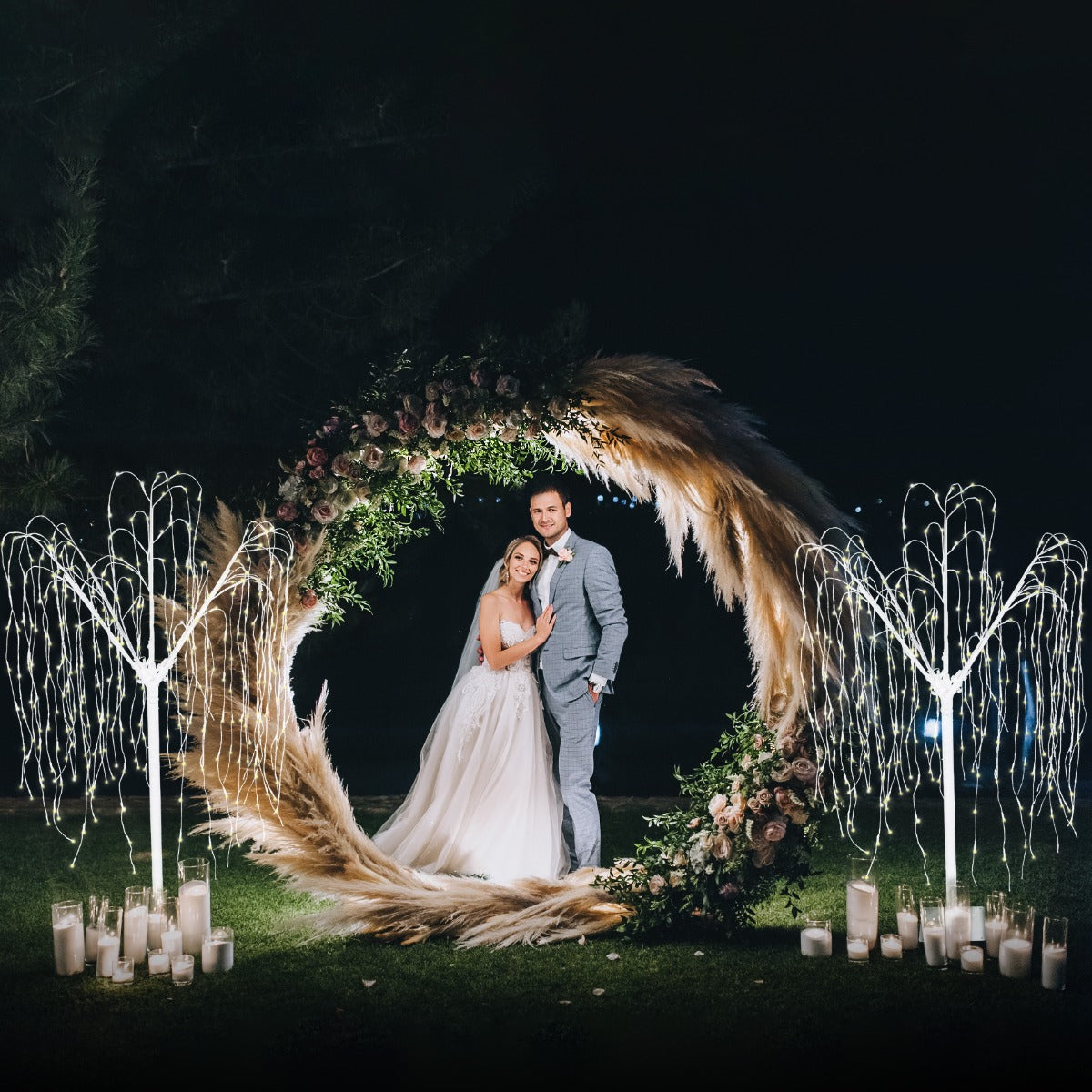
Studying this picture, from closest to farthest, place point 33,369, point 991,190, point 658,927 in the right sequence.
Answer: point 658,927
point 33,369
point 991,190

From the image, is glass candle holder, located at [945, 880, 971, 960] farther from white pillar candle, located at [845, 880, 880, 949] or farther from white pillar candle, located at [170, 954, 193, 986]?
white pillar candle, located at [170, 954, 193, 986]

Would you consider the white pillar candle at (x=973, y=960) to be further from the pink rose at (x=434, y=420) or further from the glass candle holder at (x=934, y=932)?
the pink rose at (x=434, y=420)

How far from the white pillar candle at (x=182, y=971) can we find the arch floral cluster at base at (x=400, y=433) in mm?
1212

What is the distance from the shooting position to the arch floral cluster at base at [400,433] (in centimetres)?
418

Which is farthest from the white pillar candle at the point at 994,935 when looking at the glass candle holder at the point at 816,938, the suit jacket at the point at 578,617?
the suit jacket at the point at 578,617

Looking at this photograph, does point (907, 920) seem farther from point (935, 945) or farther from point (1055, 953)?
point (1055, 953)

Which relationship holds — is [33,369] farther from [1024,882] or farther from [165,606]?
[1024,882]

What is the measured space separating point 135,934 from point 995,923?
249 centimetres

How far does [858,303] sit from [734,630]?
2704 mm

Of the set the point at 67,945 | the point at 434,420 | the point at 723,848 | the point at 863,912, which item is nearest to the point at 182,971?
the point at 67,945

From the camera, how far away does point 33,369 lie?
4.76 m

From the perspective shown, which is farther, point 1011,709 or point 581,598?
point 1011,709

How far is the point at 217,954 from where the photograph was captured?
366 cm

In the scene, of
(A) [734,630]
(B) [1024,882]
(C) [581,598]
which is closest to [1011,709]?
(A) [734,630]
